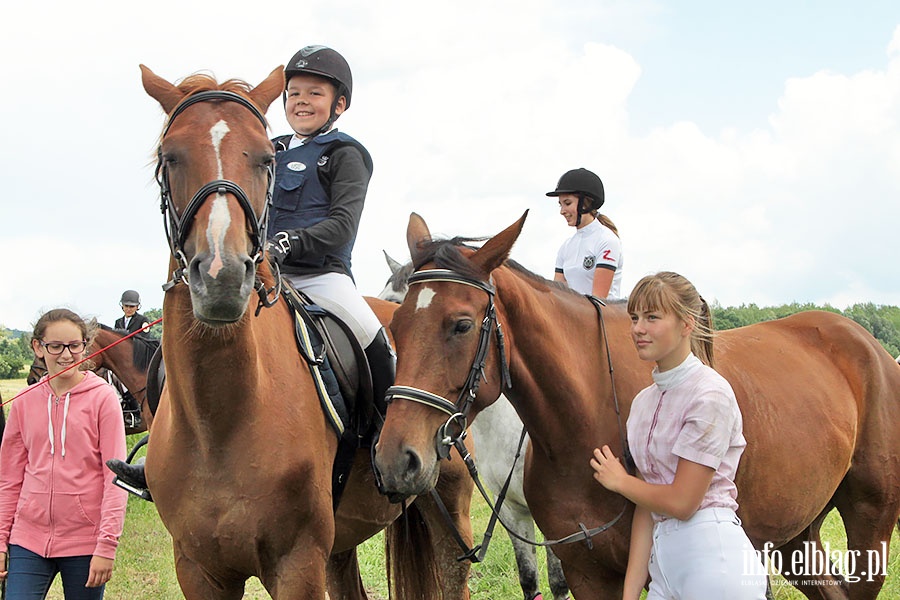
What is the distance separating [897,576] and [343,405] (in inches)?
196

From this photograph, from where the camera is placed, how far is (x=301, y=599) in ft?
11.1

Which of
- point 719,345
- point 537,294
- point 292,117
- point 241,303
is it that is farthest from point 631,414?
point 292,117

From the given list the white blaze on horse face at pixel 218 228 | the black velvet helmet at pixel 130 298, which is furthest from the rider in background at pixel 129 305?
the white blaze on horse face at pixel 218 228

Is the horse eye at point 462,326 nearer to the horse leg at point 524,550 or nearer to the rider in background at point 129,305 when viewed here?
the horse leg at point 524,550

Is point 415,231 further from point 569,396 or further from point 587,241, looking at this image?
point 587,241

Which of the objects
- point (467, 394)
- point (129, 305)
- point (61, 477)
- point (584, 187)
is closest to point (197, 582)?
point (61, 477)

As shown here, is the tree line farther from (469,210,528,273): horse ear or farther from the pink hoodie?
(469,210,528,273): horse ear

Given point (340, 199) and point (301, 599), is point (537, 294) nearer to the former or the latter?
point (340, 199)

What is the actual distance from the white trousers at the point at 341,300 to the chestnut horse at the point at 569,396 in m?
0.65

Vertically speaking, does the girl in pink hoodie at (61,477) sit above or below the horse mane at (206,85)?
below

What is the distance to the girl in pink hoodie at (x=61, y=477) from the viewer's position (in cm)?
416

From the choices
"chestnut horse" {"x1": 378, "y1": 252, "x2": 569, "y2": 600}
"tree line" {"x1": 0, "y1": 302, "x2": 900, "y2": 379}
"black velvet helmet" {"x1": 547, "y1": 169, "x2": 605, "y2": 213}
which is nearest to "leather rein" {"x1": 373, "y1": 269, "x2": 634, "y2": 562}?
"chestnut horse" {"x1": 378, "y1": 252, "x2": 569, "y2": 600}

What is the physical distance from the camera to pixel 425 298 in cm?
330

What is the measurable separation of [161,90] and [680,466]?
2.61m
